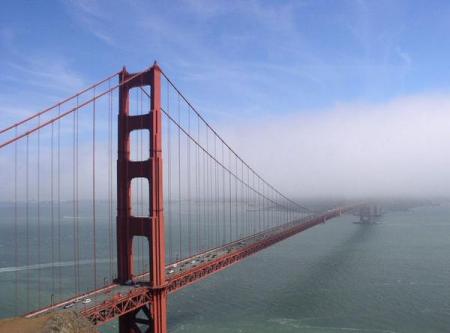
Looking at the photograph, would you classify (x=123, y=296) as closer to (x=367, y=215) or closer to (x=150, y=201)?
(x=150, y=201)

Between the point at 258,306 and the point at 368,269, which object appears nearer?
the point at 258,306

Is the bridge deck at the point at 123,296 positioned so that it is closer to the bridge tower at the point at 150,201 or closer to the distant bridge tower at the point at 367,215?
the bridge tower at the point at 150,201

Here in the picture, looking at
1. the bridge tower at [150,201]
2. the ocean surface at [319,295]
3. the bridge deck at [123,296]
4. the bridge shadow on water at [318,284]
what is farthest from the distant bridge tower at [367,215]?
the bridge tower at [150,201]

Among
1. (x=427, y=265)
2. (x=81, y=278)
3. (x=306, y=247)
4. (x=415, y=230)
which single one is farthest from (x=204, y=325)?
(x=415, y=230)

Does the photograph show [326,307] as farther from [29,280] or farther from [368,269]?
[29,280]

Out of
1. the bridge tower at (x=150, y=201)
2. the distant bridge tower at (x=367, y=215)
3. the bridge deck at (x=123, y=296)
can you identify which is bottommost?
the distant bridge tower at (x=367, y=215)

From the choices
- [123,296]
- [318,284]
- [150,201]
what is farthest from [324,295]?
[123,296]

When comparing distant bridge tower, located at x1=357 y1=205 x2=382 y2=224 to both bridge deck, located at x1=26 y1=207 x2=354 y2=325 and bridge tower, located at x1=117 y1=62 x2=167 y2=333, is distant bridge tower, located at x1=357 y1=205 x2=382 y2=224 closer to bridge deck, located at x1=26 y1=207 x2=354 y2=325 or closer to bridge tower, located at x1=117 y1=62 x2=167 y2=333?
bridge deck, located at x1=26 y1=207 x2=354 y2=325
